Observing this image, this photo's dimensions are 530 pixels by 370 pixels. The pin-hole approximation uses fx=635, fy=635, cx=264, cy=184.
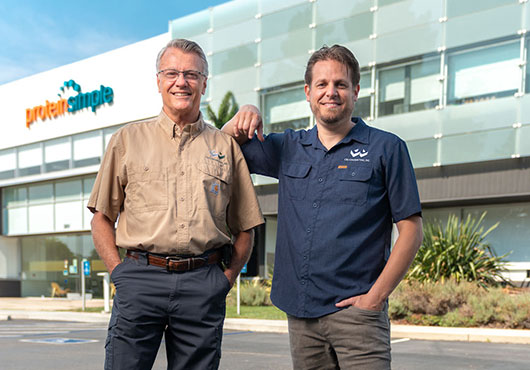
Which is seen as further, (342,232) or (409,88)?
(409,88)

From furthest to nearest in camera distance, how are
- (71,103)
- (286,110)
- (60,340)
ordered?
(71,103) < (286,110) < (60,340)

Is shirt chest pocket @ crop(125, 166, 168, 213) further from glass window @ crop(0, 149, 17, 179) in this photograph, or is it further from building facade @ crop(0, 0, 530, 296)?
glass window @ crop(0, 149, 17, 179)

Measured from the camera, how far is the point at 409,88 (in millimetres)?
19656

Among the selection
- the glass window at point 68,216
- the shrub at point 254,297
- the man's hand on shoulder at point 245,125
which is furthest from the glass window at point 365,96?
the man's hand on shoulder at point 245,125

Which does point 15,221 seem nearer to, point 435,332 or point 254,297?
point 254,297

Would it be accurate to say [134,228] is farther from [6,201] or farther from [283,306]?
[6,201]

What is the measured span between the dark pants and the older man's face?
803 mm

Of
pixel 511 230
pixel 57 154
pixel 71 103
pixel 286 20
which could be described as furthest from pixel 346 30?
pixel 57 154

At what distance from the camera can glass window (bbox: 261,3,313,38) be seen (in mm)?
22250

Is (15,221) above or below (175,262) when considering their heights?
below

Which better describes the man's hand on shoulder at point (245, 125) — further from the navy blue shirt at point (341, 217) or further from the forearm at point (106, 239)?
the forearm at point (106, 239)

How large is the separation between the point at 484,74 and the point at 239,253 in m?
16.3

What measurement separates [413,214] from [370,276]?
36cm

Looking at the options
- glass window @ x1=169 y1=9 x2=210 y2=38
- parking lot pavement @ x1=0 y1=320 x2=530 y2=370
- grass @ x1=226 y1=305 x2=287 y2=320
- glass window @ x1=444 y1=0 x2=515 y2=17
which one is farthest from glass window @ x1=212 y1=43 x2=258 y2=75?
parking lot pavement @ x1=0 y1=320 x2=530 y2=370
